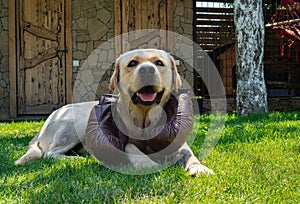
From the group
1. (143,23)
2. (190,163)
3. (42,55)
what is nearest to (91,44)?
(42,55)

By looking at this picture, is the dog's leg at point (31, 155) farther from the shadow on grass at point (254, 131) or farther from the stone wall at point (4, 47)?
the stone wall at point (4, 47)

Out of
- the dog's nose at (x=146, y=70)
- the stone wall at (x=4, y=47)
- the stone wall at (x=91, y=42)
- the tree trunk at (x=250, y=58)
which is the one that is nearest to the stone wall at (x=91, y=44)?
the stone wall at (x=91, y=42)

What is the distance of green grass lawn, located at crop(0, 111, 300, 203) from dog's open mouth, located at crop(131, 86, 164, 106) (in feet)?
1.58

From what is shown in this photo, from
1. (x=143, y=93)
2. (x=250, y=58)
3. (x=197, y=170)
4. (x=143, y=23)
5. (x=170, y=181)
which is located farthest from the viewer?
(x=143, y=23)

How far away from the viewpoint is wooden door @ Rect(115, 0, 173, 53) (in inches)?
323

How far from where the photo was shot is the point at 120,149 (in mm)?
2590

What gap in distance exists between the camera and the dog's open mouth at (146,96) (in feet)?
8.58

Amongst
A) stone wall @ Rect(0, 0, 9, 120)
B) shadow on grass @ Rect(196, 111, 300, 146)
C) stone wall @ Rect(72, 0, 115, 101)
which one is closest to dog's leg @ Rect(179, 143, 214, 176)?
shadow on grass @ Rect(196, 111, 300, 146)

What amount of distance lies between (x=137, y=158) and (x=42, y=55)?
19.1ft

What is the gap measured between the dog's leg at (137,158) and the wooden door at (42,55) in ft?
18.5

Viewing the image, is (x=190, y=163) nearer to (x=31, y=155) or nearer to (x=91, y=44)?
(x=31, y=155)

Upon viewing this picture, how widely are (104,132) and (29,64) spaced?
18.7ft

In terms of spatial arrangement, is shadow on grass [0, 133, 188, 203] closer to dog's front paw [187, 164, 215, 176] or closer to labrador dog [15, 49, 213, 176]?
dog's front paw [187, 164, 215, 176]

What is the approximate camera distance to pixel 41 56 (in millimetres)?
7820
